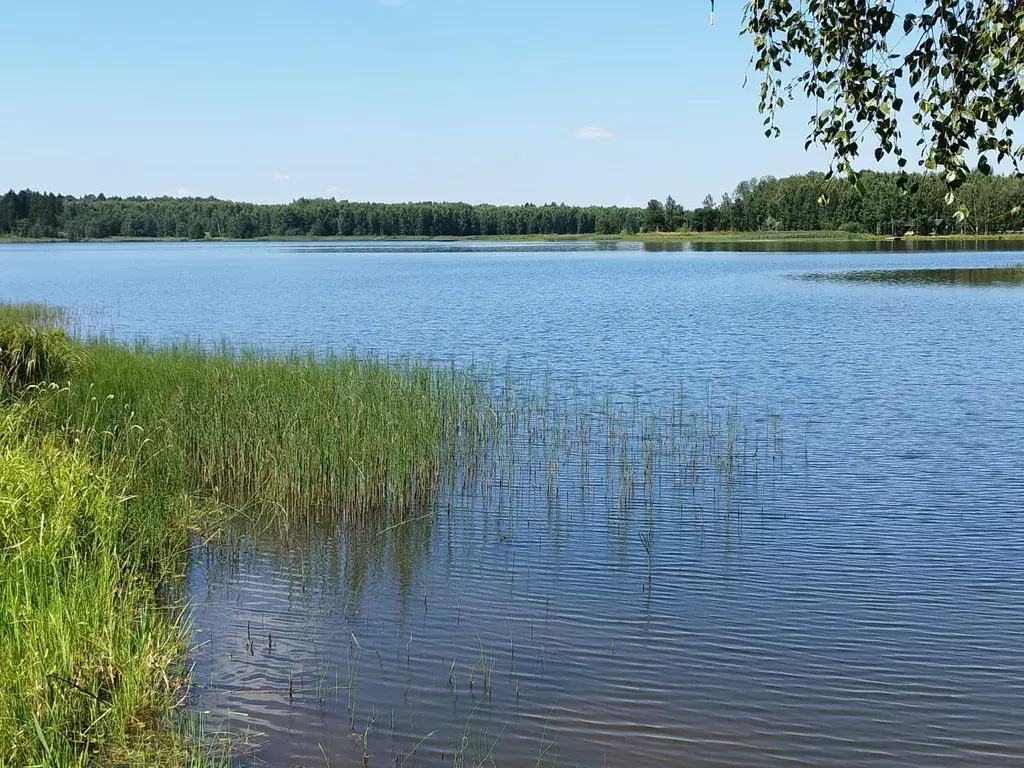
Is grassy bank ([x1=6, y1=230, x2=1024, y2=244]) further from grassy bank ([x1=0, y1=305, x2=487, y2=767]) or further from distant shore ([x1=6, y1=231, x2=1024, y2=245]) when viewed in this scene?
grassy bank ([x1=0, y1=305, x2=487, y2=767])

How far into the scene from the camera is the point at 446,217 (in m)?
170

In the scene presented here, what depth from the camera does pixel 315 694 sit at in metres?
5.43

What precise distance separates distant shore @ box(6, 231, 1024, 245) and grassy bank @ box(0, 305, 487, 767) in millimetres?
101055

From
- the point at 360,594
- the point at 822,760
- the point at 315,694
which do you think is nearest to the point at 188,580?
the point at 360,594

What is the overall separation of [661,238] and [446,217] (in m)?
43.3

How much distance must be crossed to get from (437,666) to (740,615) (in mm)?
2155

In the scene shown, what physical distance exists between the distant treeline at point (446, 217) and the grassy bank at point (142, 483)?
4176 inches

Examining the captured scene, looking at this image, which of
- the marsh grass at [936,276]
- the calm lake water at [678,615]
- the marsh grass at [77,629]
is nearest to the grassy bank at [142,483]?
the marsh grass at [77,629]

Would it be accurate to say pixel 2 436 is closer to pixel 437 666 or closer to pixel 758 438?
pixel 437 666

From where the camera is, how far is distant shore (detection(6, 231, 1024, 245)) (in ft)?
361

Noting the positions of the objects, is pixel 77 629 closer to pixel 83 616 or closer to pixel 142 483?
pixel 83 616

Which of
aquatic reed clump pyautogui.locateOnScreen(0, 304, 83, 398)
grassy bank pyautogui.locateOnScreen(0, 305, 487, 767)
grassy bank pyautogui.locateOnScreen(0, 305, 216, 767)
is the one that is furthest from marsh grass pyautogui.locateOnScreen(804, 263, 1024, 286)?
grassy bank pyautogui.locateOnScreen(0, 305, 216, 767)

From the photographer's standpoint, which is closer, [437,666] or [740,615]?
[437,666]

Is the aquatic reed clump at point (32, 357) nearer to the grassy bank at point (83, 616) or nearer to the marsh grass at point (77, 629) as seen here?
the grassy bank at point (83, 616)
